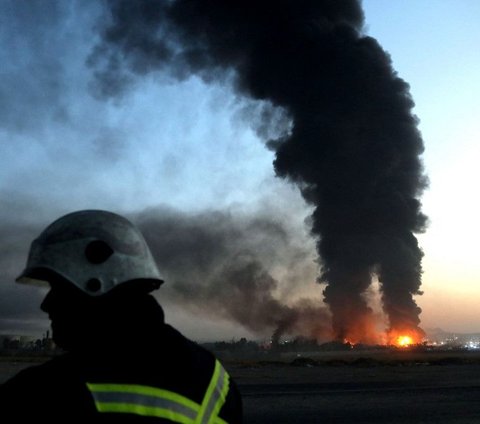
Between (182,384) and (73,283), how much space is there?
449 millimetres

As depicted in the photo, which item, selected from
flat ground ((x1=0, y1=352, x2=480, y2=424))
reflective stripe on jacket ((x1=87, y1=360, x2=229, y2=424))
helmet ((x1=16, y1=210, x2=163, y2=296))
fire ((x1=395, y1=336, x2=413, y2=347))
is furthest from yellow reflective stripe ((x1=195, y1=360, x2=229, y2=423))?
fire ((x1=395, y1=336, x2=413, y2=347))

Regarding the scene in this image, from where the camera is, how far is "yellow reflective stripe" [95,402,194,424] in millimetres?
1724

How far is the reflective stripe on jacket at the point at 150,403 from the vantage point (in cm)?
173

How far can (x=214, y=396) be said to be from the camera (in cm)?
207

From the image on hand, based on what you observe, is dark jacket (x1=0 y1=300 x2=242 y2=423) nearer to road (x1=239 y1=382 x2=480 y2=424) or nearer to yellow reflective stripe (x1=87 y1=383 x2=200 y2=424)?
yellow reflective stripe (x1=87 y1=383 x2=200 y2=424)

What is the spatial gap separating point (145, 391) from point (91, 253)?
1.59 feet

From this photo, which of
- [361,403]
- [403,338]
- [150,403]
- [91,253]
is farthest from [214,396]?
[403,338]

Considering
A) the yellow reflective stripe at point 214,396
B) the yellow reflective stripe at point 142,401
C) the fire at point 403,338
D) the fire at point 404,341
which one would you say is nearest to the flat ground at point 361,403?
the yellow reflective stripe at point 214,396

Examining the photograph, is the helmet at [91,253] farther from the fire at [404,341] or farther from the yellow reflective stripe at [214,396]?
the fire at [404,341]

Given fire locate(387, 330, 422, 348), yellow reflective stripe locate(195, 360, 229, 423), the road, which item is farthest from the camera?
fire locate(387, 330, 422, 348)

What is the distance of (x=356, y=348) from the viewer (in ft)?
271

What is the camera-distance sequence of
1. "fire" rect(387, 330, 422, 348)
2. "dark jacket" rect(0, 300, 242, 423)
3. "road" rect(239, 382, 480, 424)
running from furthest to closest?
1. "fire" rect(387, 330, 422, 348)
2. "road" rect(239, 382, 480, 424)
3. "dark jacket" rect(0, 300, 242, 423)

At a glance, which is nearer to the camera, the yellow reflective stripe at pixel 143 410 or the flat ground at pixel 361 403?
the yellow reflective stripe at pixel 143 410

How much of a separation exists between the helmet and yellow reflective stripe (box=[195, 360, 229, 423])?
0.38m
